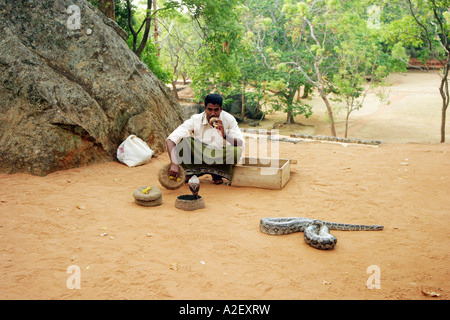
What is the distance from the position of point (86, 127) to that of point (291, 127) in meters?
13.3

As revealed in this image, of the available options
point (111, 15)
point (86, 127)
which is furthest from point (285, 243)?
point (111, 15)

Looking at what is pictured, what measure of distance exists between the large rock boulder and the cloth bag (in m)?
0.28

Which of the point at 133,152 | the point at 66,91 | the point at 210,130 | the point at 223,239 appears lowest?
the point at 223,239

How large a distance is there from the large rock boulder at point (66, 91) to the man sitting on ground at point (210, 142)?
2.17 metres

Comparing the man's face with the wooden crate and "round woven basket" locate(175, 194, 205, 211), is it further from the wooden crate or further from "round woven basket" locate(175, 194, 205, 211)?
"round woven basket" locate(175, 194, 205, 211)

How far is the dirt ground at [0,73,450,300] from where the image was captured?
3270mm

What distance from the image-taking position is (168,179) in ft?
19.8

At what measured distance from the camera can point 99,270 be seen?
→ 3.49 meters

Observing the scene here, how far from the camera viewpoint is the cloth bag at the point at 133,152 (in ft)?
24.9

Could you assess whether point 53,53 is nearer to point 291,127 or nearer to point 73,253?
point 73,253

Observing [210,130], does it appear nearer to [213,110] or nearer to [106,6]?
[213,110]

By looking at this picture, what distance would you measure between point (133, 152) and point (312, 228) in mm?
4348

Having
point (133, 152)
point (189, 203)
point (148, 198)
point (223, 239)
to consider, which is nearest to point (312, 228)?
point (223, 239)

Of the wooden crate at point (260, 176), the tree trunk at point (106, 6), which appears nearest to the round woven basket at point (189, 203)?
the wooden crate at point (260, 176)
